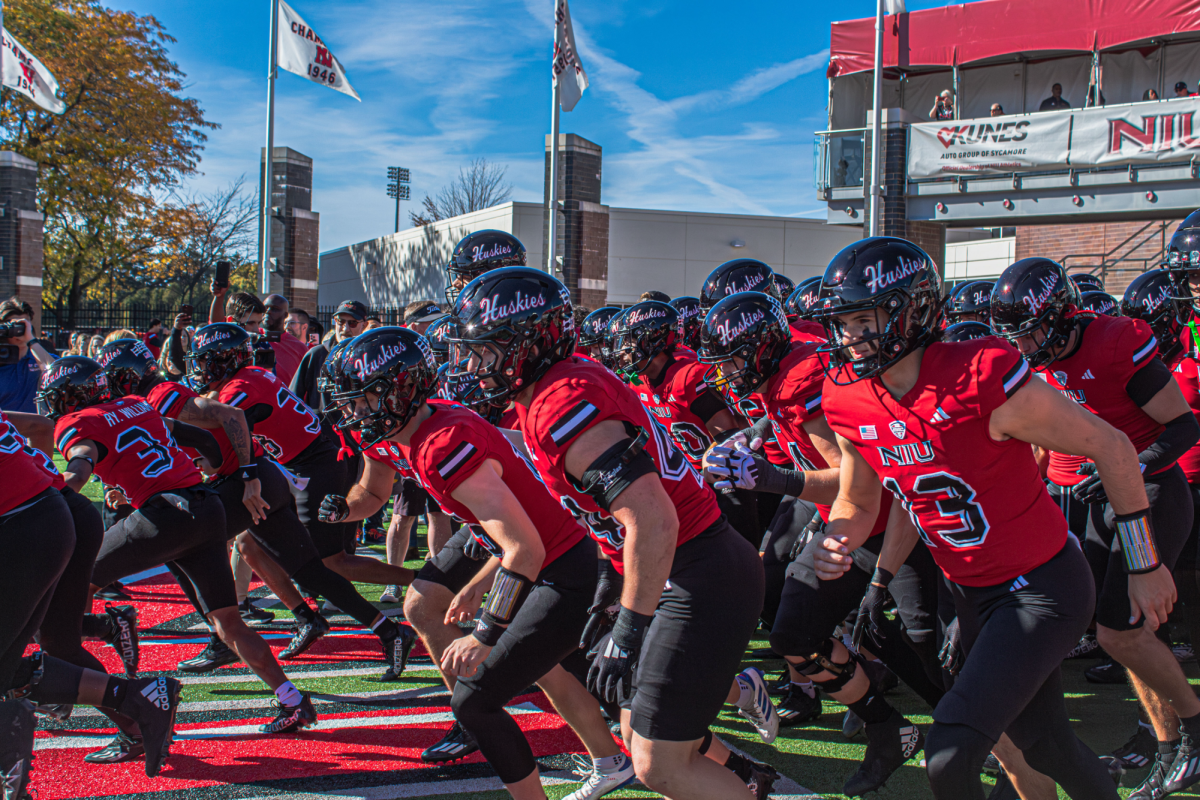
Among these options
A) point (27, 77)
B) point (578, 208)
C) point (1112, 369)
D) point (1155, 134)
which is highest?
point (27, 77)

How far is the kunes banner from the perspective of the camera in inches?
684

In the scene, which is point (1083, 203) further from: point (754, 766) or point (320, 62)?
point (754, 766)

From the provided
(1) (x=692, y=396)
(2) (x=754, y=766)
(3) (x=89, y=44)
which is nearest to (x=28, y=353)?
(1) (x=692, y=396)

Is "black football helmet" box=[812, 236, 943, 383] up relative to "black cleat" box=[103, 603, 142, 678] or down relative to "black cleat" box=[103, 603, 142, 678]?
up

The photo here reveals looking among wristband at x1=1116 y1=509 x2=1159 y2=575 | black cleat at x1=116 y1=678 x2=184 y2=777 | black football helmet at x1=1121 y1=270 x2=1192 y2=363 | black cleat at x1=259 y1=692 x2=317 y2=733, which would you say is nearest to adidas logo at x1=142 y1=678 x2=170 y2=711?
black cleat at x1=116 y1=678 x2=184 y2=777

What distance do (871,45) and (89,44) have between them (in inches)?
954

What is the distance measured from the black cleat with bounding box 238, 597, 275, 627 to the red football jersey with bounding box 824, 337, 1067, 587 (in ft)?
17.4

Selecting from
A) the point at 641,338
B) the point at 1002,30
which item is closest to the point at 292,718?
the point at 641,338

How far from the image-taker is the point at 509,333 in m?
3.24

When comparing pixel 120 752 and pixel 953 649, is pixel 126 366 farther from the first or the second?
pixel 953 649

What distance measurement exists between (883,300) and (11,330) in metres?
6.89

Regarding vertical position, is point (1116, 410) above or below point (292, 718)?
above

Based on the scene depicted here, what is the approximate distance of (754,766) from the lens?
359cm

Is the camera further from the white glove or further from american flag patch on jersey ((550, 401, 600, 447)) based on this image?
american flag patch on jersey ((550, 401, 600, 447))
